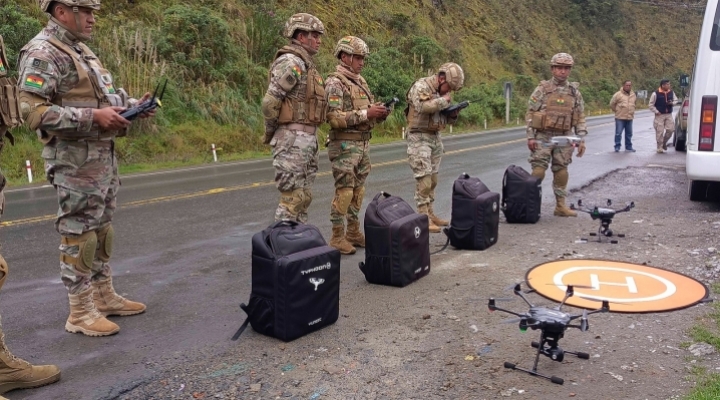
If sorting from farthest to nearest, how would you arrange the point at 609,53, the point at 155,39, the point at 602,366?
the point at 609,53 < the point at 155,39 < the point at 602,366

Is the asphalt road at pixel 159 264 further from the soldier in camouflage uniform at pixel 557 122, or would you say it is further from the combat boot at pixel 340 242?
the soldier in camouflage uniform at pixel 557 122

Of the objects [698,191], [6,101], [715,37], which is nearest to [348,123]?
[6,101]

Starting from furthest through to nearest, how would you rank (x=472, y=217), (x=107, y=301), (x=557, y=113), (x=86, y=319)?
(x=557, y=113) < (x=472, y=217) < (x=107, y=301) < (x=86, y=319)

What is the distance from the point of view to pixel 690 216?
27.4ft

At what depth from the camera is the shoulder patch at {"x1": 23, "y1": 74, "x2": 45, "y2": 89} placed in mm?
3932

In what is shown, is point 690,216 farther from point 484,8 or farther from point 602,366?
point 484,8

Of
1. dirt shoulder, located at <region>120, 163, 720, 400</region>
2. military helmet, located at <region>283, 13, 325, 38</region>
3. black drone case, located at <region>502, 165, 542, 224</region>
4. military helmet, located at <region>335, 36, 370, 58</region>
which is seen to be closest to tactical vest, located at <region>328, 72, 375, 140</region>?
military helmet, located at <region>335, 36, 370, 58</region>

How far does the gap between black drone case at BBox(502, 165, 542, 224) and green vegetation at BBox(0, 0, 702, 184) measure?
33.7 ft

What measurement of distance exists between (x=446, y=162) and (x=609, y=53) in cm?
4873

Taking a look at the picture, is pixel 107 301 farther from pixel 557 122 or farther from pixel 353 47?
pixel 557 122

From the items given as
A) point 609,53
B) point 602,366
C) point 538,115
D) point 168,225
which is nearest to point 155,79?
point 168,225

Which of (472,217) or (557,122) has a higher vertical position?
(557,122)

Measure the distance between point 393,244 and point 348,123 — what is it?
1461mm

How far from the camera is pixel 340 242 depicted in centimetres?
667
